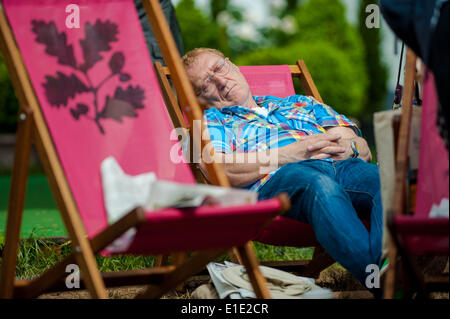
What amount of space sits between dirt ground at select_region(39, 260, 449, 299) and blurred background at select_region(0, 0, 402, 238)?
4813mm

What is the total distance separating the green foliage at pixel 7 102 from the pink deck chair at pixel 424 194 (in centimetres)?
1031

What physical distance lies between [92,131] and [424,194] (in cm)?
130

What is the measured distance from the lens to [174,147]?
283cm

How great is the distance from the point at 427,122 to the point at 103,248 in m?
1.24

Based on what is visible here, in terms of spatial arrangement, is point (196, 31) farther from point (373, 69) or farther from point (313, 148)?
point (313, 148)

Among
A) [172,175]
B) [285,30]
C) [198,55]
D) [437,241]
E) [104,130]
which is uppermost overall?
[285,30]

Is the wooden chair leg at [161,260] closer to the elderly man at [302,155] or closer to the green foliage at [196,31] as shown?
the elderly man at [302,155]

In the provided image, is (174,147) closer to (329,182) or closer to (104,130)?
(104,130)

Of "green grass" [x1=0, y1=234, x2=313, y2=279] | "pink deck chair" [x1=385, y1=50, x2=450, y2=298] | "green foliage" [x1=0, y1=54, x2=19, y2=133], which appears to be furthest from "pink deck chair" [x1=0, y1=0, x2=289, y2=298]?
"green foliage" [x1=0, y1=54, x2=19, y2=133]

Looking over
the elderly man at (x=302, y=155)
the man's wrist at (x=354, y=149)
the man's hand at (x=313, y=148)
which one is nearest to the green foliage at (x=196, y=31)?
the elderly man at (x=302, y=155)

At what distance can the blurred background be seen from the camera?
12.6m

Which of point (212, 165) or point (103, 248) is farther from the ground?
point (212, 165)

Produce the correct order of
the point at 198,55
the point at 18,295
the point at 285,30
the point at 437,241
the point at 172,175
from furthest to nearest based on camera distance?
the point at 285,30
the point at 198,55
the point at 172,175
the point at 18,295
the point at 437,241
